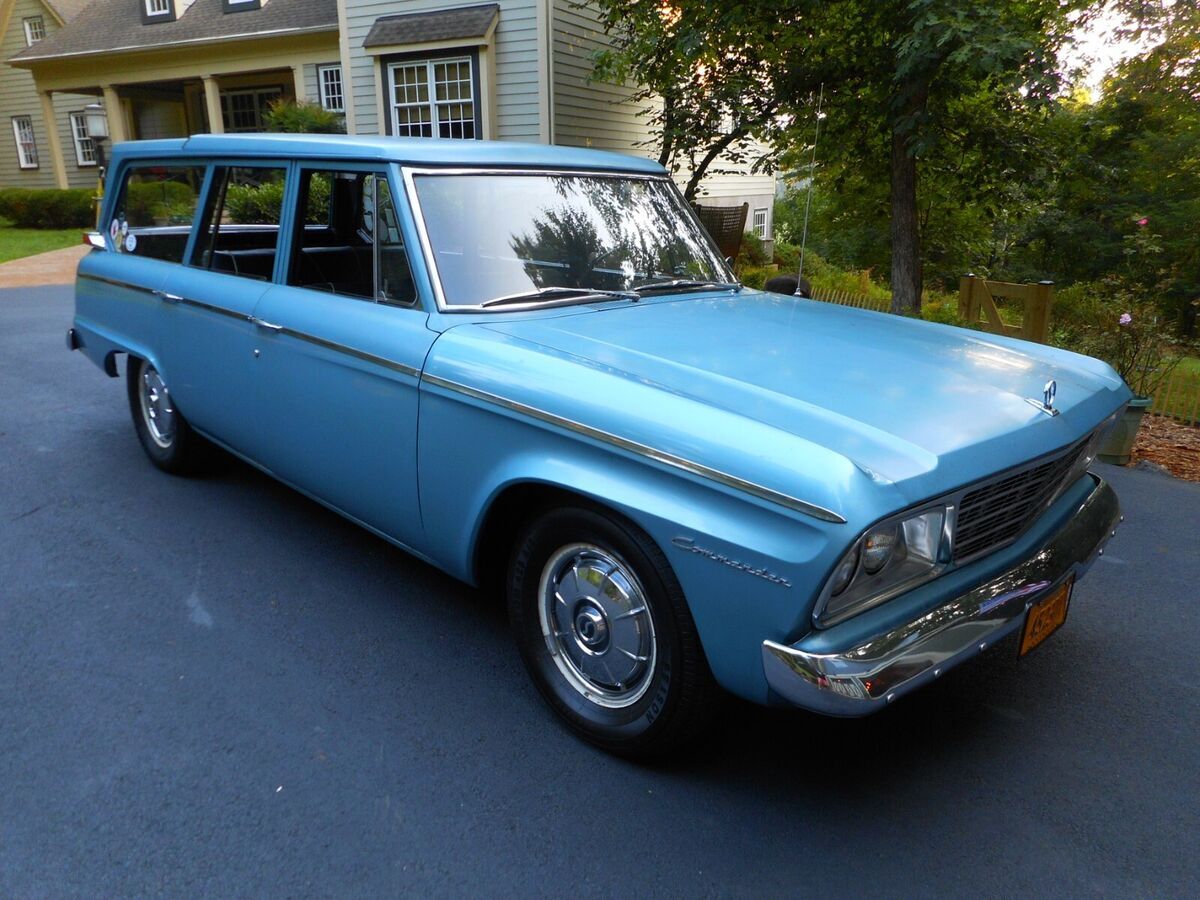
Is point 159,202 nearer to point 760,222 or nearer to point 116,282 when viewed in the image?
point 116,282

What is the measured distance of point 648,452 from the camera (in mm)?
2342

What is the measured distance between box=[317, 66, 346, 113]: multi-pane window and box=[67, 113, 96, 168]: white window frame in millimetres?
10455

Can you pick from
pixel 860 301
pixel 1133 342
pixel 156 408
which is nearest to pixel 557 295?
pixel 156 408

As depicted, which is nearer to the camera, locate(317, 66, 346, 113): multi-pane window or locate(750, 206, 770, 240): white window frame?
locate(317, 66, 346, 113): multi-pane window

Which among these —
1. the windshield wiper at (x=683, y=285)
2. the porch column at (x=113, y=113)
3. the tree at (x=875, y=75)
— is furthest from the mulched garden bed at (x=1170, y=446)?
the porch column at (x=113, y=113)

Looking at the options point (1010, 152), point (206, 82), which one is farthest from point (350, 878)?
point (206, 82)

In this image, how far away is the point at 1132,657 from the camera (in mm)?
3414

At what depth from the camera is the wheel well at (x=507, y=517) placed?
269 centimetres

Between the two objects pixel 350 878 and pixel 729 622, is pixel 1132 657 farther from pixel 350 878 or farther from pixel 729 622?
pixel 350 878

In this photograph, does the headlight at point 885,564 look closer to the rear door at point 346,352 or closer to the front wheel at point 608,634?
the front wheel at point 608,634

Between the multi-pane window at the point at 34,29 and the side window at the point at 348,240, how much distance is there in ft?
96.8

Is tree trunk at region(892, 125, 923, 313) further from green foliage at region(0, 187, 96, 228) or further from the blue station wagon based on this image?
green foliage at region(0, 187, 96, 228)

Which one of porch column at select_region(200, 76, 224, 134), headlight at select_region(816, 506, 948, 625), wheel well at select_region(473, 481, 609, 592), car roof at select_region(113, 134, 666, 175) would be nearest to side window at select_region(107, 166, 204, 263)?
car roof at select_region(113, 134, 666, 175)

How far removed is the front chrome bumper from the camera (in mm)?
2080
